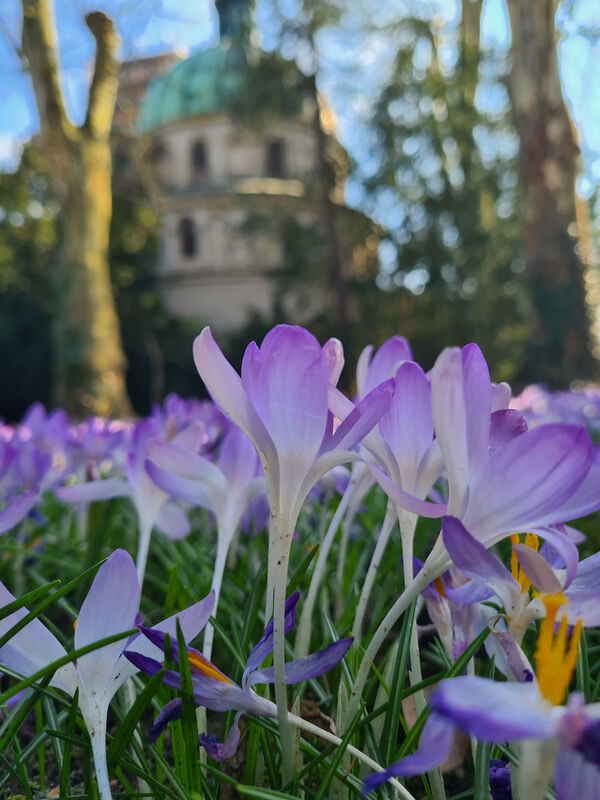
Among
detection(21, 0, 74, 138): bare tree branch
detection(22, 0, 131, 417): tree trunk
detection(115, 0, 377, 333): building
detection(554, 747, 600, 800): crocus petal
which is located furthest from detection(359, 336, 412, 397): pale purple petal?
detection(115, 0, 377, 333): building

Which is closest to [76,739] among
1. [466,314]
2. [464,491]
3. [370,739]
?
[370,739]

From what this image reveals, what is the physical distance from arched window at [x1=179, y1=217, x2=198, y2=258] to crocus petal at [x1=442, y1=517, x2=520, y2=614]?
30.4m

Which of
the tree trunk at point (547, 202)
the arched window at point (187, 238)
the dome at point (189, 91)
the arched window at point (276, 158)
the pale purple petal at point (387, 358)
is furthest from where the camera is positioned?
the arched window at point (276, 158)

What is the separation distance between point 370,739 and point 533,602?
199mm

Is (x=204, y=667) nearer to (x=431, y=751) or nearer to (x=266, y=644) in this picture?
(x=266, y=644)

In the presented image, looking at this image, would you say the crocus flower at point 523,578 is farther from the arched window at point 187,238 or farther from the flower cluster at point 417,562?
the arched window at point 187,238

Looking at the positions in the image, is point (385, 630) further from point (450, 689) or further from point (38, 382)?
point (38, 382)

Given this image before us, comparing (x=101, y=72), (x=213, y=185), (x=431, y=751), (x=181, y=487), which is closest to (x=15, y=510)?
(x=181, y=487)

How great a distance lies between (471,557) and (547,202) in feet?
41.6

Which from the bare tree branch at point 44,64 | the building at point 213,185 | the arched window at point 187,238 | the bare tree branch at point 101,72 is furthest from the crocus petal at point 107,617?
the arched window at point 187,238

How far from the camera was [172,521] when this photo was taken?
0.97 meters

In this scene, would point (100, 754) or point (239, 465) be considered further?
point (239, 465)

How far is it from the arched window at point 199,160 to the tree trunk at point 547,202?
2125cm

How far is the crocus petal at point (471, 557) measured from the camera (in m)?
0.40
